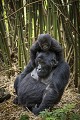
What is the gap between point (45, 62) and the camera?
3.29 metres

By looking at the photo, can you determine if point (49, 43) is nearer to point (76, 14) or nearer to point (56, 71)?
point (56, 71)

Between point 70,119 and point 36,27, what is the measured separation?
7.32 ft

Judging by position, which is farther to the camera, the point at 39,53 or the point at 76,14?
the point at 76,14

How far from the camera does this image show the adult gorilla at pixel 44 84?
3.26m

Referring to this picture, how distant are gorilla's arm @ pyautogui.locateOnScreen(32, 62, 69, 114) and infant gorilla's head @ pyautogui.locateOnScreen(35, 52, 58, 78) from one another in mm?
68

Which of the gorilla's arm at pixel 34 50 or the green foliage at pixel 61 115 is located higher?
the gorilla's arm at pixel 34 50

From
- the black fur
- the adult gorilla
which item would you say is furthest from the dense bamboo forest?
the adult gorilla

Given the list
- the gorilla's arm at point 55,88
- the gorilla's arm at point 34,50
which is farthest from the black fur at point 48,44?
the gorilla's arm at point 55,88

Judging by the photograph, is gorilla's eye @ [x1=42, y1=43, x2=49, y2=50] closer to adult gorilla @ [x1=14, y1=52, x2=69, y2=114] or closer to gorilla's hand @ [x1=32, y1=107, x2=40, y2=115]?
adult gorilla @ [x1=14, y1=52, x2=69, y2=114]

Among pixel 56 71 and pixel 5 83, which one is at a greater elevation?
pixel 56 71

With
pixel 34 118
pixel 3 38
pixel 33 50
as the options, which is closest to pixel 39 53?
pixel 33 50

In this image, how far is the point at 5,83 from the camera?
456 cm

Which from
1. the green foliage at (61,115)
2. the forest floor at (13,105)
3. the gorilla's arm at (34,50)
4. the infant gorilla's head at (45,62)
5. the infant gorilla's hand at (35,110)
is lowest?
the forest floor at (13,105)

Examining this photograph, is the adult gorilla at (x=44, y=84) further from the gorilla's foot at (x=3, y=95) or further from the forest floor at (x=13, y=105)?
the gorilla's foot at (x=3, y=95)
